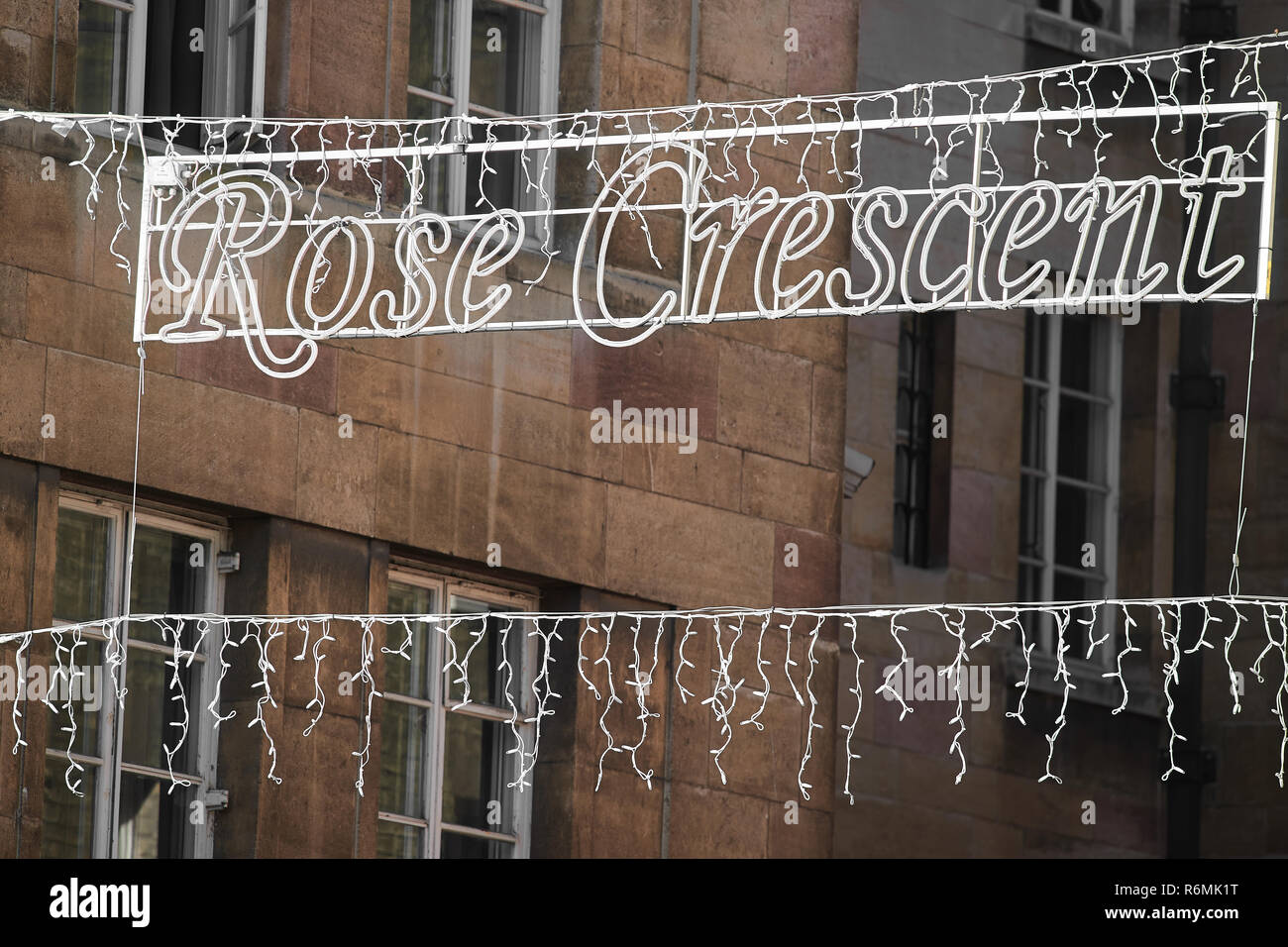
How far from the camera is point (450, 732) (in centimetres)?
1781

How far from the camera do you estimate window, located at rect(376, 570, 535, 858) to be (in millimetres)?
17562

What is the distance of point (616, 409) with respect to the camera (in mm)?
18359

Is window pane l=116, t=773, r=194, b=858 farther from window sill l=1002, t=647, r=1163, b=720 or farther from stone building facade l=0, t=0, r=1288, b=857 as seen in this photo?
window sill l=1002, t=647, r=1163, b=720

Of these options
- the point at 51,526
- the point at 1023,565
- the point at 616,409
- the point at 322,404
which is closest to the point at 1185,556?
the point at 1023,565

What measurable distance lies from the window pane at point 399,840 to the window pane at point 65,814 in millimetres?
1807

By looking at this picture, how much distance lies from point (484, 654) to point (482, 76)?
324 centimetres

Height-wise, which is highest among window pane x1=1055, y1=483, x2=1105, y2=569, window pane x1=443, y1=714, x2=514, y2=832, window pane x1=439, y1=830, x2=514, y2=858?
window pane x1=1055, y1=483, x2=1105, y2=569

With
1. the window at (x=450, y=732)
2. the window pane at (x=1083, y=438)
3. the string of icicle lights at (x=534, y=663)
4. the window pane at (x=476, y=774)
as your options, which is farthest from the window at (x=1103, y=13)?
the window pane at (x=476, y=774)

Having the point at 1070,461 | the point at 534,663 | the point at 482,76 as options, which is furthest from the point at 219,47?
the point at 1070,461

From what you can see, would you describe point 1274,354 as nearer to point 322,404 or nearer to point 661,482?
point 661,482

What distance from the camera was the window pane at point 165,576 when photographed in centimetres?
1655

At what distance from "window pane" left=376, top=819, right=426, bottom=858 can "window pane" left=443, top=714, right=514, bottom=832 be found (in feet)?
0.72

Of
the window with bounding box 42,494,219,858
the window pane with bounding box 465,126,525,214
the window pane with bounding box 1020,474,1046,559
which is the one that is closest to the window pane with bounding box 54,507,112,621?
the window with bounding box 42,494,219,858
